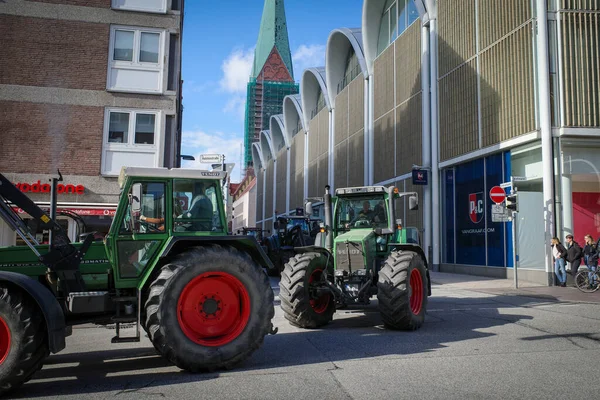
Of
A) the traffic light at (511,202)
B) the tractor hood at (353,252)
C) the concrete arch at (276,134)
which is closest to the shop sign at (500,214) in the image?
the traffic light at (511,202)

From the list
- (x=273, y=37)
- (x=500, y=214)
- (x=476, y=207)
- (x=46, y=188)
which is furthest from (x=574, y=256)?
(x=273, y=37)

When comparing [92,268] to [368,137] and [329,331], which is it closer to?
[329,331]

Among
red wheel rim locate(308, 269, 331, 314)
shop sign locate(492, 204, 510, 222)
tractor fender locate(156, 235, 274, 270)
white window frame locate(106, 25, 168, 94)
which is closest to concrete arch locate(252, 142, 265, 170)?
white window frame locate(106, 25, 168, 94)

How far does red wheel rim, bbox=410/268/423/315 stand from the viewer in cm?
859

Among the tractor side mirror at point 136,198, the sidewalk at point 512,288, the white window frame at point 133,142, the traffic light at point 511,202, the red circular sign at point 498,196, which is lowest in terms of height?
the sidewalk at point 512,288

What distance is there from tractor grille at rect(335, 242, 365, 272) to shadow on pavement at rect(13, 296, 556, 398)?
2.46ft

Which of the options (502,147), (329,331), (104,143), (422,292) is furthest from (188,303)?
A: (502,147)

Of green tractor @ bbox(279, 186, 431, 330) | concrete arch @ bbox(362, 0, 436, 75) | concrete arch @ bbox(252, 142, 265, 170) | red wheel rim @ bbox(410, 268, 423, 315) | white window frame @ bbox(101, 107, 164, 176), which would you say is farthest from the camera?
concrete arch @ bbox(252, 142, 265, 170)

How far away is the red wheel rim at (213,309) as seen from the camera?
5.66 m

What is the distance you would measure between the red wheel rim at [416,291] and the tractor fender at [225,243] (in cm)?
324

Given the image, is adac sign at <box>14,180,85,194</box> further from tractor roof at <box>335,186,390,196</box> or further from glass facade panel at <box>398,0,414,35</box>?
glass facade panel at <box>398,0,414,35</box>

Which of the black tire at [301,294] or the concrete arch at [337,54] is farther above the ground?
the concrete arch at [337,54]

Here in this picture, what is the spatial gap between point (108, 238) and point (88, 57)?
12990mm

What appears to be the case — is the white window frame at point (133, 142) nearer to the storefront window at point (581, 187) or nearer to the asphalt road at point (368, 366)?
the asphalt road at point (368, 366)
